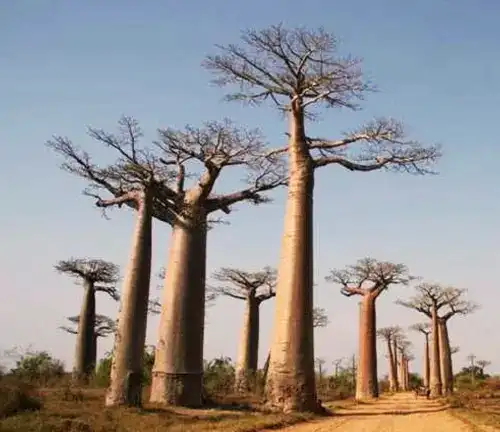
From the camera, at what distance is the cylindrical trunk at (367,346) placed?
25.0 metres

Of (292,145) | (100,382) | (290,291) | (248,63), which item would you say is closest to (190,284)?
(290,291)

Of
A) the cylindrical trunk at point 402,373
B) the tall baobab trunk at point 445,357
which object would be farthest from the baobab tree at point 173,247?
the cylindrical trunk at point 402,373

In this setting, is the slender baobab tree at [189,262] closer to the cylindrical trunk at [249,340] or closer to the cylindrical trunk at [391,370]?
the cylindrical trunk at [249,340]

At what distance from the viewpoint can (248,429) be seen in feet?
27.0

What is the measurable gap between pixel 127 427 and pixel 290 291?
166 inches

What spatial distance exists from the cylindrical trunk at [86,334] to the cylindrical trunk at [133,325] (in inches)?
558

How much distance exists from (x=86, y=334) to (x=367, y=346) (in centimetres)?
1124

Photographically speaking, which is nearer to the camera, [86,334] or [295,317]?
[295,317]

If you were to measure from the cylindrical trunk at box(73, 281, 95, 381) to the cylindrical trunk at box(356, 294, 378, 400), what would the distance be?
35.2 ft

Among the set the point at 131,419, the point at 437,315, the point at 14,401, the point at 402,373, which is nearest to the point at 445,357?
the point at 437,315

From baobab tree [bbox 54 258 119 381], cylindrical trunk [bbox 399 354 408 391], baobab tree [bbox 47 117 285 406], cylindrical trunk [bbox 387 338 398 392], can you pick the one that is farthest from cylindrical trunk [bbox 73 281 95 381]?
cylindrical trunk [bbox 399 354 408 391]

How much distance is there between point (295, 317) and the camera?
11297 mm

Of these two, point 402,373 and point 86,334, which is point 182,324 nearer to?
point 86,334

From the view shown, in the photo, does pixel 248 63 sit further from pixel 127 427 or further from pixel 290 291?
pixel 127 427
